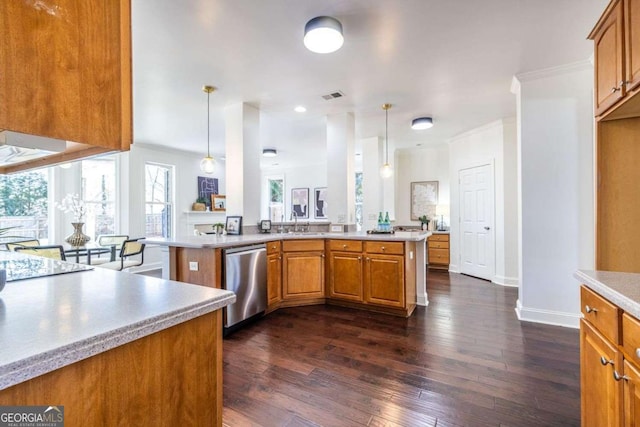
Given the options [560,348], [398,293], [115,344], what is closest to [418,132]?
[398,293]

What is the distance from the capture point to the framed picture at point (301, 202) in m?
8.29

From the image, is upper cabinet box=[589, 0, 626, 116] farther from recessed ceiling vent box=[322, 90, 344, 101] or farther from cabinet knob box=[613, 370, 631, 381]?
recessed ceiling vent box=[322, 90, 344, 101]

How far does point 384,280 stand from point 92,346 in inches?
114

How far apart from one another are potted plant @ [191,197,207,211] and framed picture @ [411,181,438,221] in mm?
4810

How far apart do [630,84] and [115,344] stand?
2239mm

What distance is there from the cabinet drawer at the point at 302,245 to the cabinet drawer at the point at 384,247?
1.94ft

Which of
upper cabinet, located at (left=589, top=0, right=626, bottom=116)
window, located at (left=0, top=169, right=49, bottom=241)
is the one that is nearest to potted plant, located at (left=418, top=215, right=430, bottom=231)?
upper cabinet, located at (left=589, top=0, right=626, bottom=116)

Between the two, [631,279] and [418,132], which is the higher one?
[418,132]

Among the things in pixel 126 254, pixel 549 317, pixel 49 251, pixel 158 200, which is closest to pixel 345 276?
pixel 549 317

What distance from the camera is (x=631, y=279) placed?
49.3 inches

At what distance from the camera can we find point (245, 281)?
115 inches

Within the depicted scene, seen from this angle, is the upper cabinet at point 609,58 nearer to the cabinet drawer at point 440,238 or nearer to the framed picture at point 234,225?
the framed picture at point 234,225

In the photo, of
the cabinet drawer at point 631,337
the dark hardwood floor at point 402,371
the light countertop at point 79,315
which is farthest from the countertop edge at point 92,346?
the cabinet drawer at point 631,337

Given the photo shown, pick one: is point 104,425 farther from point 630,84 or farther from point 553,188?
point 553,188
